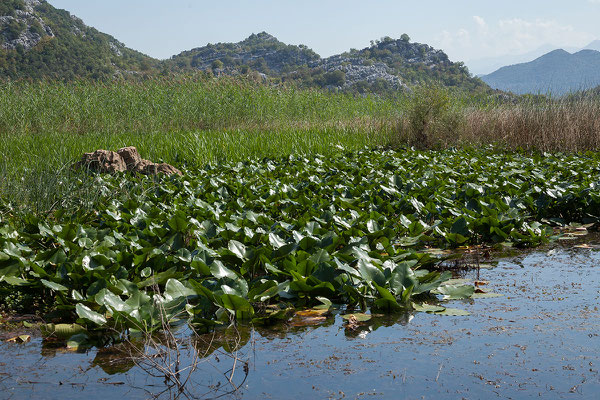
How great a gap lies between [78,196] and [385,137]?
7.41 meters

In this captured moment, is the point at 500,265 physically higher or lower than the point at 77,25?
lower

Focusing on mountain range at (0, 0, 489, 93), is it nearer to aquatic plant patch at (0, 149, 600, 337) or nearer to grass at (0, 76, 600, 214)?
grass at (0, 76, 600, 214)

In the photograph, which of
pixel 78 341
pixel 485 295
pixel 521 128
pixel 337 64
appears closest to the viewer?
pixel 78 341

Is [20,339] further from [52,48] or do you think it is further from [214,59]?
[214,59]

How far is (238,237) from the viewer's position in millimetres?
3564

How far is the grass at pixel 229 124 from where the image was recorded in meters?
8.14

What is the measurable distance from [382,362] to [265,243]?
156 cm

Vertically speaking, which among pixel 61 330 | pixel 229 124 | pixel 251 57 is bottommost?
pixel 61 330

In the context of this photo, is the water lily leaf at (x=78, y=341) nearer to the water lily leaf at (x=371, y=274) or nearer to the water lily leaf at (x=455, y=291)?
the water lily leaf at (x=371, y=274)

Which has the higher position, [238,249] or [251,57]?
[251,57]

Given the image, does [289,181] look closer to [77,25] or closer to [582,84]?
[582,84]

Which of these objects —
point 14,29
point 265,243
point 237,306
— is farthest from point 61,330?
point 14,29

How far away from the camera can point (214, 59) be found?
74.1 meters

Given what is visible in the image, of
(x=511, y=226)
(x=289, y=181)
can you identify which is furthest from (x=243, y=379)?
(x=289, y=181)
